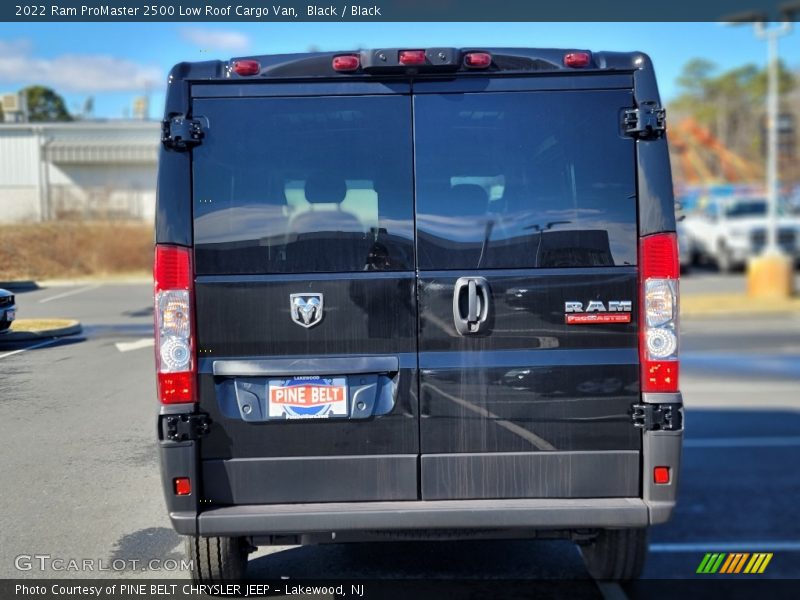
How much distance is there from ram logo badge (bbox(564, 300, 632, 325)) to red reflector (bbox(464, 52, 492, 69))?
3.31ft

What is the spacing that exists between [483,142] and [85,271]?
7.68 feet

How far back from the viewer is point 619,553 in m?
4.29

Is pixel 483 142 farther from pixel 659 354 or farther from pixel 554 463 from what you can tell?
pixel 554 463

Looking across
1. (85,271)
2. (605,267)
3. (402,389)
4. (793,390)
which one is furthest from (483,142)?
(793,390)

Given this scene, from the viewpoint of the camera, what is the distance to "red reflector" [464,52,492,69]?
12.2 ft

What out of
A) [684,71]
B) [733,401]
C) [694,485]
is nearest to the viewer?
[694,485]

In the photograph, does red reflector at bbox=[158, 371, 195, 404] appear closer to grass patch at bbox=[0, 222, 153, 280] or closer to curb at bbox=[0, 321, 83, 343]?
curb at bbox=[0, 321, 83, 343]

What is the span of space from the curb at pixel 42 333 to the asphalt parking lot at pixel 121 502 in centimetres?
4

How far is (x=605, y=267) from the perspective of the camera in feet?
12.3

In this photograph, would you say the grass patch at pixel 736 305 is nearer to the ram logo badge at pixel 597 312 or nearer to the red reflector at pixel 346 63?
the ram logo badge at pixel 597 312

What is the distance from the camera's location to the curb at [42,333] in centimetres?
438

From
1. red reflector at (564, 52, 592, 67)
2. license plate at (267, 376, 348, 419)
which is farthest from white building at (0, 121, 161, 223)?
red reflector at (564, 52, 592, 67)

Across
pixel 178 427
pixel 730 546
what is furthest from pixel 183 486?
pixel 730 546

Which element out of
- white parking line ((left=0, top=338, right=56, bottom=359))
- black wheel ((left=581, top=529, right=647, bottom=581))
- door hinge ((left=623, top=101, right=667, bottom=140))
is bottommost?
black wheel ((left=581, top=529, right=647, bottom=581))
